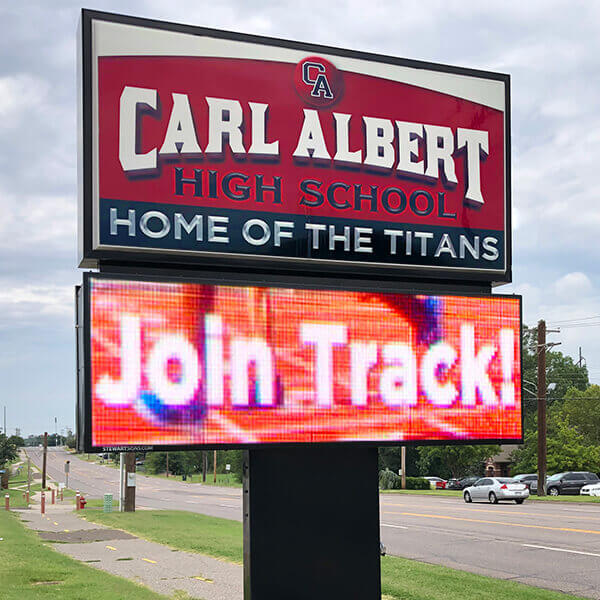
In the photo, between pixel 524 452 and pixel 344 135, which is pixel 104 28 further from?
pixel 524 452

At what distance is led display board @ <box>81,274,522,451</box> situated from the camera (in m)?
6.38

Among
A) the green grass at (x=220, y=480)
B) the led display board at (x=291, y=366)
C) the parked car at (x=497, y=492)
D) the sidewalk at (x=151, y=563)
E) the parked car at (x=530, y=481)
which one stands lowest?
the green grass at (x=220, y=480)

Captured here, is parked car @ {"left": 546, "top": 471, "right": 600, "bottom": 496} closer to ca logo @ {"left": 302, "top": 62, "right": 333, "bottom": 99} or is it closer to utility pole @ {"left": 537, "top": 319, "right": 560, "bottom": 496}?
utility pole @ {"left": 537, "top": 319, "right": 560, "bottom": 496}

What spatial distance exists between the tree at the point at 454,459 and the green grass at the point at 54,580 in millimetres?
47282

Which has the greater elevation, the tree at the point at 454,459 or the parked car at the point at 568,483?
the parked car at the point at 568,483

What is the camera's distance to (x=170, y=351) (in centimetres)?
653

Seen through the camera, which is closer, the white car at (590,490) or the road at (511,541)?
the road at (511,541)

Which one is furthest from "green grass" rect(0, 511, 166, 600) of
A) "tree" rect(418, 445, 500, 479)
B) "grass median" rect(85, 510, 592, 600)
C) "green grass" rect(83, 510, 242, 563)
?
"tree" rect(418, 445, 500, 479)

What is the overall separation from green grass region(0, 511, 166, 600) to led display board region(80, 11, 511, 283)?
6.49 meters

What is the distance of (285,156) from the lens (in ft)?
24.9

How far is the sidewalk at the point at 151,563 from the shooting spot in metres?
12.7

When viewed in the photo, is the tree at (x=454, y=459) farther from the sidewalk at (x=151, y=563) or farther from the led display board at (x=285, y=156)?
the led display board at (x=285, y=156)

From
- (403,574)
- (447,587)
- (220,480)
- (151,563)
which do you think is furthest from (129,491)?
(220,480)

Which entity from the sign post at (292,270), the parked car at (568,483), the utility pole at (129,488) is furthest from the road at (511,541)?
the parked car at (568,483)
